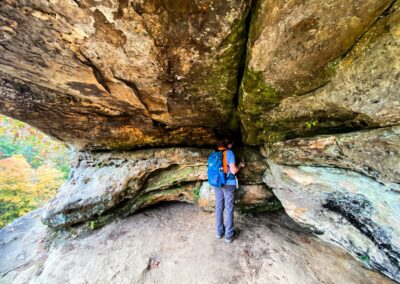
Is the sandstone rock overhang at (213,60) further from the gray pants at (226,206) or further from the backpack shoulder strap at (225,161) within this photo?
the gray pants at (226,206)

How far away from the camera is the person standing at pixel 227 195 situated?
16.7 feet

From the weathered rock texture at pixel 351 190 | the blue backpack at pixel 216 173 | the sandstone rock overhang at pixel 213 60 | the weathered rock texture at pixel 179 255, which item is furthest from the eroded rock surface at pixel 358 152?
the weathered rock texture at pixel 179 255

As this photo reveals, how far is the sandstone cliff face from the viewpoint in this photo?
8.06 feet

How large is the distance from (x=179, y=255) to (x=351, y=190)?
438 centimetres

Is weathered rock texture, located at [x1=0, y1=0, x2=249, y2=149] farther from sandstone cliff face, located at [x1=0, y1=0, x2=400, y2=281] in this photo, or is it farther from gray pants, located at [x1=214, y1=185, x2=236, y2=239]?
gray pants, located at [x1=214, y1=185, x2=236, y2=239]

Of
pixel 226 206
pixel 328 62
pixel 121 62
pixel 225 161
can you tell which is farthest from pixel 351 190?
pixel 121 62

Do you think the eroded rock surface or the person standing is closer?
the eroded rock surface

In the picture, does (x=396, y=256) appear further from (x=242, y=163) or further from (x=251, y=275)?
(x=242, y=163)

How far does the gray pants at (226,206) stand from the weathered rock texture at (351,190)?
142cm

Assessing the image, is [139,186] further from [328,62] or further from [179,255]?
[328,62]

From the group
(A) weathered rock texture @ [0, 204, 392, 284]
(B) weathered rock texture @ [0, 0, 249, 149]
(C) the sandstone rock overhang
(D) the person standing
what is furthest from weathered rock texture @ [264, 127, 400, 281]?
(B) weathered rock texture @ [0, 0, 249, 149]

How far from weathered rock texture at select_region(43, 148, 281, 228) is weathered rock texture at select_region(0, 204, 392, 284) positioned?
52 cm

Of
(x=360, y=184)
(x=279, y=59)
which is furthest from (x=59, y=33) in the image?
(x=360, y=184)

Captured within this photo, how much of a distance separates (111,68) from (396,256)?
18.9ft
